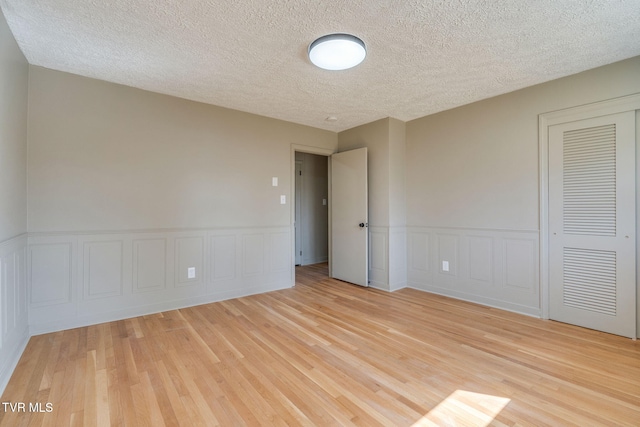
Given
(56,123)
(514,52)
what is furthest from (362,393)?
(56,123)

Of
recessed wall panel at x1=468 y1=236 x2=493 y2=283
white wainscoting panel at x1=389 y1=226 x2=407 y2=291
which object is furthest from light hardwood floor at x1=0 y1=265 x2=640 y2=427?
white wainscoting panel at x1=389 y1=226 x2=407 y2=291

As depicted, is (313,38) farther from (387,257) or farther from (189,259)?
(387,257)

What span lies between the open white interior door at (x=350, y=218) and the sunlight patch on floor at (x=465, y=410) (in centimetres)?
250

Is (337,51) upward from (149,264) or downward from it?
upward

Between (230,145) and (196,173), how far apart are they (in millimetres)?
570

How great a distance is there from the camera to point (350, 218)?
4.48m

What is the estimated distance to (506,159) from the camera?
3273 mm

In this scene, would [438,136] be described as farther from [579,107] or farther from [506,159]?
[579,107]

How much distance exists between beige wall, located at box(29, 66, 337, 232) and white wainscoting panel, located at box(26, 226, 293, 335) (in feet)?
0.48

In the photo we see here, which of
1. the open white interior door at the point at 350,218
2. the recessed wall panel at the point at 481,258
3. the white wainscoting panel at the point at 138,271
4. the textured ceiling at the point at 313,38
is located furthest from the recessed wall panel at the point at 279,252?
the recessed wall panel at the point at 481,258

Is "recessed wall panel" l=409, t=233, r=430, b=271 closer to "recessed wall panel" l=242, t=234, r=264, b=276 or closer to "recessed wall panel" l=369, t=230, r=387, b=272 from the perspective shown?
"recessed wall panel" l=369, t=230, r=387, b=272

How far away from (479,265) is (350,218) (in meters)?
1.83

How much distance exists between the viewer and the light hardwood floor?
5.27ft

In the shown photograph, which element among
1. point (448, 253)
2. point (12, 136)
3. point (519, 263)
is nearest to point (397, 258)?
point (448, 253)
